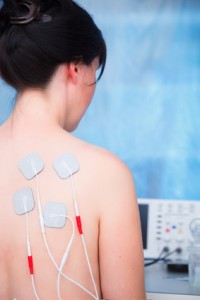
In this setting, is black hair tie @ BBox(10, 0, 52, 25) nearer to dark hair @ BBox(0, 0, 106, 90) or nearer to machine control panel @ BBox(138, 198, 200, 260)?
dark hair @ BBox(0, 0, 106, 90)

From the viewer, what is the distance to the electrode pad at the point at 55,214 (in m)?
1.22

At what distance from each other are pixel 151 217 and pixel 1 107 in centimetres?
133

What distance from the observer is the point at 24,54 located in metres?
1.27

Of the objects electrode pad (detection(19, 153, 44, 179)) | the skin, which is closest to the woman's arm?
the skin

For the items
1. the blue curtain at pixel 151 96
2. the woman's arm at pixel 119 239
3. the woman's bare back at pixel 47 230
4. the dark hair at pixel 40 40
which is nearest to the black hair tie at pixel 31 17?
the dark hair at pixel 40 40

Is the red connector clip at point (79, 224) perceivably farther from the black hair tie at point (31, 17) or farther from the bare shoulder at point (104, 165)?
the black hair tie at point (31, 17)

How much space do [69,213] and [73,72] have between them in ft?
1.12

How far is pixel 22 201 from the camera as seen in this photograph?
4.06ft

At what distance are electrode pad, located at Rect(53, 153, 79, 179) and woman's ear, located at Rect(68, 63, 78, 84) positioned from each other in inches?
7.7

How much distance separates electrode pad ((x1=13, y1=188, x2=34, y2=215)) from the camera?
4.07 ft

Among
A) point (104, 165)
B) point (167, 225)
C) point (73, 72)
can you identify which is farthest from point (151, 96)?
point (104, 165)

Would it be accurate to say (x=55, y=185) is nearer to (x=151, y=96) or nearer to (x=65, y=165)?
(x=65, y=165)

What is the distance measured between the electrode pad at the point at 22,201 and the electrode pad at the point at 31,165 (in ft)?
0.12

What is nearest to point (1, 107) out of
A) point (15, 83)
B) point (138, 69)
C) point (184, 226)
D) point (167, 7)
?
point (138, 69)
